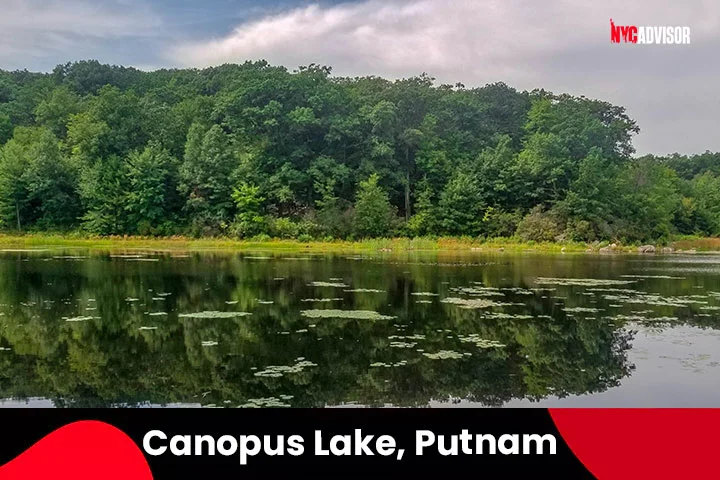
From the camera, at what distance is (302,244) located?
4656cm

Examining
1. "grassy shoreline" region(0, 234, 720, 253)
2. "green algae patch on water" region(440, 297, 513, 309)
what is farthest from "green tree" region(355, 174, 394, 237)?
"green algae patch on water" region(440, 297, 513, 309)

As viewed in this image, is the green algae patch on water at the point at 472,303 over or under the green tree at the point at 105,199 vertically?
under

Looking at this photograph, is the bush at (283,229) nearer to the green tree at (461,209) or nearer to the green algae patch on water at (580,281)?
the green tree at (461,209)

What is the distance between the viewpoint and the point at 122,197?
50.8 m

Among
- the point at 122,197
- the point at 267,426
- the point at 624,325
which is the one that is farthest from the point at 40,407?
the point at 122,197

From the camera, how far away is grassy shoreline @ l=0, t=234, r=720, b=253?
45.2 m

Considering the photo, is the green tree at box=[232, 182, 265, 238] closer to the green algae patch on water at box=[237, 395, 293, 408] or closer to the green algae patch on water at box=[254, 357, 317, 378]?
the green algae patch on water at box=[254, 357, 317, 378]

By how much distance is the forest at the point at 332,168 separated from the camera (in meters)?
50.9

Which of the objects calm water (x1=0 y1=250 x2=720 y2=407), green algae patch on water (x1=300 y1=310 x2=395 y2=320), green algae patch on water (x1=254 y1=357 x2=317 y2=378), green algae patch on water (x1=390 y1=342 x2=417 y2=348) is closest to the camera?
calm water (x1=0 y1=250 x2=720 y2=407)

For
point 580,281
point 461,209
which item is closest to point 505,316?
point 580,281

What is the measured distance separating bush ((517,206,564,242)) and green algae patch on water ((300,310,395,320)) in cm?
3787

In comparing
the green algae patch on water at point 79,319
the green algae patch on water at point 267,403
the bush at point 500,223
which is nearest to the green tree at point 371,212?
the bush at point 500,223

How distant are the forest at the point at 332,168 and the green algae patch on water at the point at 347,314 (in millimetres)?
35040

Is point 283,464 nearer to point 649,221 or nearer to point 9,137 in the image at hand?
point 649,221
